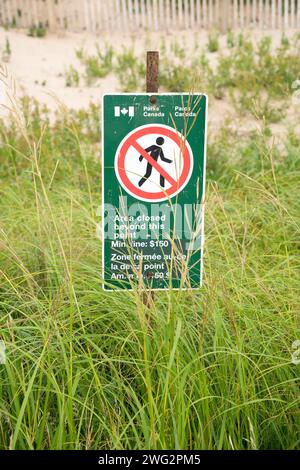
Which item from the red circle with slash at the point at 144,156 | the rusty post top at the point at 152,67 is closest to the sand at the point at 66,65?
the rusty post top at the point at 152,67

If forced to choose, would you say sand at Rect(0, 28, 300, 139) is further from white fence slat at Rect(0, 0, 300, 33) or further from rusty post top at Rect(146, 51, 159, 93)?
rusty post top at Rect(146, 51, 159, 93)

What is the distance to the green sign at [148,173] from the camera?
3234mm

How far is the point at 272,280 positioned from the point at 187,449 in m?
0.96

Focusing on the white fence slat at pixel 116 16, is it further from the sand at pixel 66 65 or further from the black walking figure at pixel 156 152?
the black walking figure at pixel 156 152

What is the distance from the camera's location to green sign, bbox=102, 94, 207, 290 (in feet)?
10.6

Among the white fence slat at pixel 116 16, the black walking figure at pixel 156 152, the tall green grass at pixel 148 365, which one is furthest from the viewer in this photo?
the white fence slat at pixel 116 16

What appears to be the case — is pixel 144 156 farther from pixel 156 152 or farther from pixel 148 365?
pixel 148 365

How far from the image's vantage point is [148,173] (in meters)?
3.25


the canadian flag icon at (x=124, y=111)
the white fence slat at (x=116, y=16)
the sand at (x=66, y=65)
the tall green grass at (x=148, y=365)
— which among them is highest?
the white fence slat at (x=116, y=16)

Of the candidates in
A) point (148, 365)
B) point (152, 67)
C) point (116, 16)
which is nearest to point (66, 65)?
point (116, 16)

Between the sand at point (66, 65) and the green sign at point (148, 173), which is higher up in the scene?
the sand at point (66, 65)

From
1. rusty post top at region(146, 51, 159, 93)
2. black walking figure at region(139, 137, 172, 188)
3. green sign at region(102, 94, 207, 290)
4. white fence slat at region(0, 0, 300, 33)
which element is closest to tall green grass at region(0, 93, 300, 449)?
green sign at region(102, 94, 207, 290)

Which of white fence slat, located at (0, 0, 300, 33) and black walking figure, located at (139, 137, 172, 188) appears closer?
black walking figure, located at (139, 137, 172, 188)

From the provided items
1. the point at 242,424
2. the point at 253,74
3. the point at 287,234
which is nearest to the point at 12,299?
the point at 242,424
